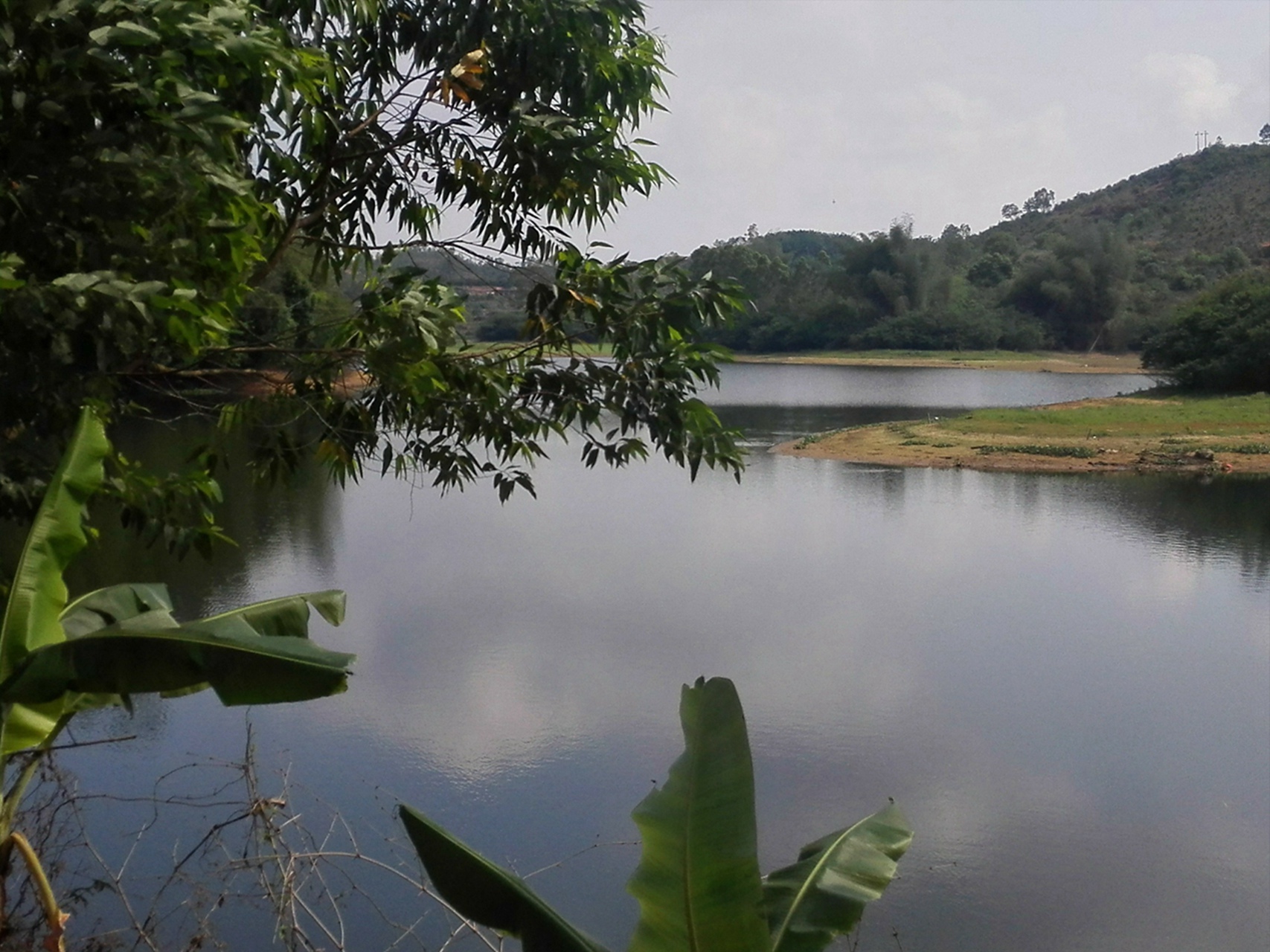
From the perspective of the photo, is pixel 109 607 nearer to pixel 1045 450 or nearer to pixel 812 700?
pixel 812 700

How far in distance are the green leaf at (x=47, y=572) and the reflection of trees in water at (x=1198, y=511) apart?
38.7ft

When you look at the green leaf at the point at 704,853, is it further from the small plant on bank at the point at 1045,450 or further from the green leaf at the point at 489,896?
the small plant on bank at the point at 1045,450

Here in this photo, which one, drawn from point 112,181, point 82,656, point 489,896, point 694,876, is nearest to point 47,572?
point 82,656

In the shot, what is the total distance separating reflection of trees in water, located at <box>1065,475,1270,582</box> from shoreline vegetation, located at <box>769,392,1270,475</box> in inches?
46.8

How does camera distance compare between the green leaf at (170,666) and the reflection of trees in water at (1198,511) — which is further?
the reflection of trees in water at (1198,511)

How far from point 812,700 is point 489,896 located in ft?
19.7

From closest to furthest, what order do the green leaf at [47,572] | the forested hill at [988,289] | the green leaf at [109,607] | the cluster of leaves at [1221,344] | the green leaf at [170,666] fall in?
the green leaf at [170,666], the green leaf at [47,572], the green leaf at [109,607], the cluster of leaves at [1221,344], the forested hill at [988,289]

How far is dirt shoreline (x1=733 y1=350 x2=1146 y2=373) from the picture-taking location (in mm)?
52938

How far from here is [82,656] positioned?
2395 millimetres

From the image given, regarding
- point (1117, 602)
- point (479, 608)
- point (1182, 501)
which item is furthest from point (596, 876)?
point (1182, 501)

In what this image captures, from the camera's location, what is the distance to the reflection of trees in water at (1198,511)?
13664 millimetres

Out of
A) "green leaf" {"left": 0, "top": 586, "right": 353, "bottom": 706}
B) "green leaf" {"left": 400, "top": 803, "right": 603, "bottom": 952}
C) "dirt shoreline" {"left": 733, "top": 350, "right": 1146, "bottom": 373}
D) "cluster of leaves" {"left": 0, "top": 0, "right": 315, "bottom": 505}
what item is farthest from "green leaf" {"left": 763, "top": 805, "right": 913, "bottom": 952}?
"dirt shoreline" {"left": 733, "top": 350, "right": 1146, "bottom": 373}

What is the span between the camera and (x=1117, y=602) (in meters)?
11.1

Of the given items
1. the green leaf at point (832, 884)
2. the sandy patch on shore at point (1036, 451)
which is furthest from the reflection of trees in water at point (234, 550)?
the sandy patch on shore at point (1036, 451)
